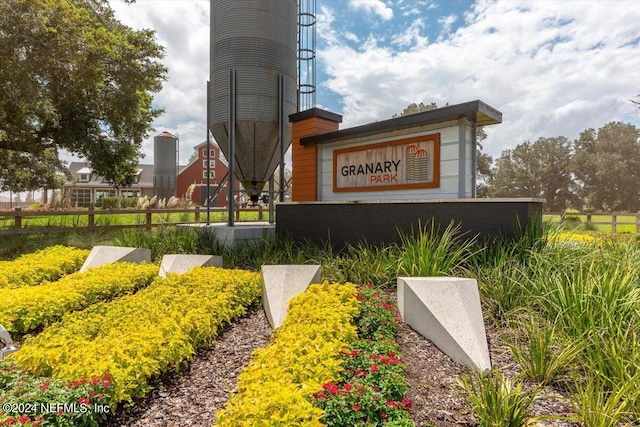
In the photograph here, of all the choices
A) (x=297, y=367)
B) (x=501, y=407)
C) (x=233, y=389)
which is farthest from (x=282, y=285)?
(x=501, y=407)

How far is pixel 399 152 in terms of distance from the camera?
6.71 meters

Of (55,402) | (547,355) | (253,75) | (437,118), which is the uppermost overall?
(253,75)

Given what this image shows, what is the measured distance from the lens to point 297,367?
236 centimetres

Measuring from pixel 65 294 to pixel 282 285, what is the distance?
8.93 feet

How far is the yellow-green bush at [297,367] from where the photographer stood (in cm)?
188

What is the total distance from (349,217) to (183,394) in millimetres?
4614

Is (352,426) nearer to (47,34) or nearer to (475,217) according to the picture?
(475,217)

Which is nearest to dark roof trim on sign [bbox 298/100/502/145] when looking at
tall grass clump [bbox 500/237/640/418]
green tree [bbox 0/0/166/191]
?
tall grass clump [bbox 500/237/640/418]

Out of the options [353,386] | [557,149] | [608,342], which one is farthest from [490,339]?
[557,149]

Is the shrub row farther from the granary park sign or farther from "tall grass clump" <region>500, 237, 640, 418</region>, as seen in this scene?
the granary park sign

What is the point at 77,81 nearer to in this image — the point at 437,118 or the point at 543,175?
the point at 437,118

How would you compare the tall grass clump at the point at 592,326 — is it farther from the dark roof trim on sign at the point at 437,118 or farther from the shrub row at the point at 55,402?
the shrub row at the point at 55,402

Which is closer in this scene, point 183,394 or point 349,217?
point 183,394

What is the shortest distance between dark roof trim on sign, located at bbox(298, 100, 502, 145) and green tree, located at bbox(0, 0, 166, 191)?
21.9 ft
